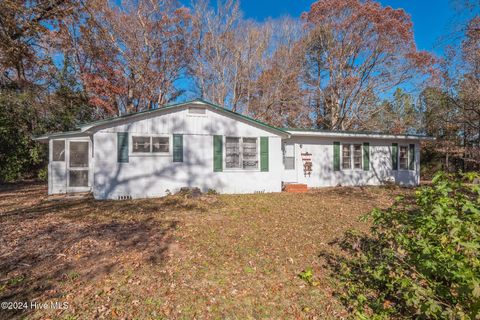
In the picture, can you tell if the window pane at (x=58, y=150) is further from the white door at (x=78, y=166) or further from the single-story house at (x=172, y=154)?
the white door at (x=78, y=166)

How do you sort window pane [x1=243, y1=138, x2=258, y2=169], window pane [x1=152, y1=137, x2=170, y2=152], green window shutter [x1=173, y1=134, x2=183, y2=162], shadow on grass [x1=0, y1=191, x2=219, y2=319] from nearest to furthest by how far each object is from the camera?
shadow on grass [x1=0, y1=191, x2=219, y2=319]
window pane [x1=152, y1=137, x2=170, y2=152]
green window shutter [x1=173, y1=134, x2=183, y2=162]
window pane [x1=243, y1=138, x2=258, y2=169]

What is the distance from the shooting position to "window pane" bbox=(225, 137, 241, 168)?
9.78 metres

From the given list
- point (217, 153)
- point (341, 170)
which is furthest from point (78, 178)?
point (341, 170)

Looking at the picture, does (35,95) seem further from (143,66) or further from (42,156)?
(143,66)

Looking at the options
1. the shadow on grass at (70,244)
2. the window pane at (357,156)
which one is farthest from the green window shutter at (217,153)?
the window pane at (357,156)

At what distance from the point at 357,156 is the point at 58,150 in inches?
535

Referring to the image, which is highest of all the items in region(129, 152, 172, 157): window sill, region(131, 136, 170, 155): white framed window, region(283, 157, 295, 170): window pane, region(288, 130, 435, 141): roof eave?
region(288, 130, 435, 141): roof eave

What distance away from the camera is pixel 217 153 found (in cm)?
955

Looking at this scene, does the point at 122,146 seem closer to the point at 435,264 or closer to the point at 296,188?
the point at 296,188

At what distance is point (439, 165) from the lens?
1931cm

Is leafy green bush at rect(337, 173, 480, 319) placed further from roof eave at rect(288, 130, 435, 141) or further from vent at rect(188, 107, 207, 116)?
roof eave at rect(288, 130, 435, 141)

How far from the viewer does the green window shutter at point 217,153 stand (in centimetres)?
952

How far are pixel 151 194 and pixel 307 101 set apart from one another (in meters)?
15.0

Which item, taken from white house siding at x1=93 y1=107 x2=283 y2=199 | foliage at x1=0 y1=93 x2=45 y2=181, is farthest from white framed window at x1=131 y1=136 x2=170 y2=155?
foliage at x1=0 y1=93 x2=45 y2=181
